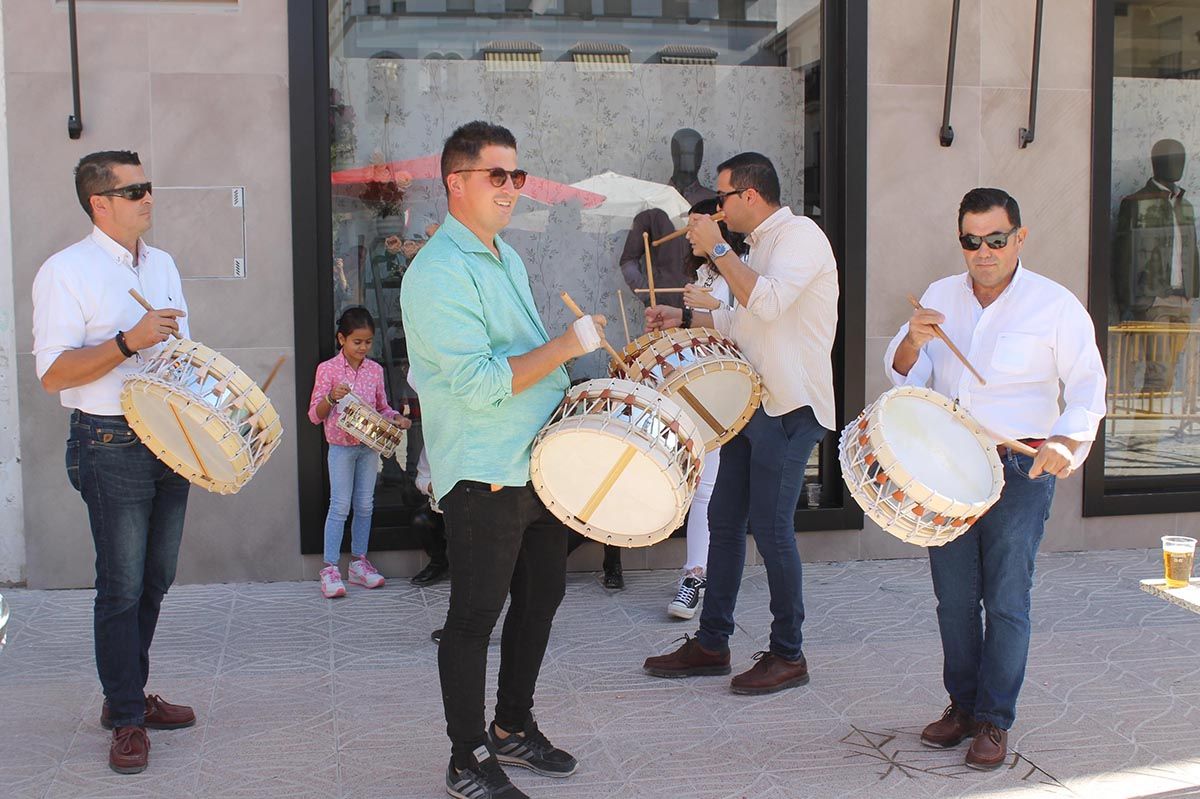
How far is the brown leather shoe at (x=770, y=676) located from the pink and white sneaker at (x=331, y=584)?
7.53 ft

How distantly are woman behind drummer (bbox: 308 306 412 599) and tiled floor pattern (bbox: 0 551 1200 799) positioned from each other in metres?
0.19

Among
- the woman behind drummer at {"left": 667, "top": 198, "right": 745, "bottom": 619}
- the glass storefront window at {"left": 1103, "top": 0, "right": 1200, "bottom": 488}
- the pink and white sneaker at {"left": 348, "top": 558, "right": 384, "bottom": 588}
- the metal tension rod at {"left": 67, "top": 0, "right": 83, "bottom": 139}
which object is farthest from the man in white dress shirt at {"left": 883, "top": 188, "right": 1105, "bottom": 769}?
the metal tension rod at {"left": 67, "top": 0, "right": 83, "bottom": 139}

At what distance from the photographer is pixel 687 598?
577 cm

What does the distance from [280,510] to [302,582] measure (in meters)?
0.41

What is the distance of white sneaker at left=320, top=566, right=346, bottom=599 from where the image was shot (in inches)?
241

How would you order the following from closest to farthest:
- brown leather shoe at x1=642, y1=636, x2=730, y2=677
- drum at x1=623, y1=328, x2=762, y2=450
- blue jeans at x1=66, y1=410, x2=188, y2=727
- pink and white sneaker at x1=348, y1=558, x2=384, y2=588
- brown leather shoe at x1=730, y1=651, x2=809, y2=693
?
blue jeans at x1=66, y1=410, x2=188, y2=727 → drum at x1=623, y1=328, x2=762, y2=450 → brown leather shoe at x1=730, y1=651, x2=809, y2=693 → brown leather shoe at x1=642, y1=636, x2=730, y2=677 → pink and white sneaker at x1=348, y1=558, x2=384, y2=588

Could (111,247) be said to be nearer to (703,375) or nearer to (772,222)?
(703,375)

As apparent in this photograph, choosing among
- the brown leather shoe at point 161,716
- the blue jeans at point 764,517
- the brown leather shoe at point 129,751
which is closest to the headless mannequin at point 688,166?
the blue jeans at point 764,517

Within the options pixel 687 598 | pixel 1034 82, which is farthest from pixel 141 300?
pixel 1034 82

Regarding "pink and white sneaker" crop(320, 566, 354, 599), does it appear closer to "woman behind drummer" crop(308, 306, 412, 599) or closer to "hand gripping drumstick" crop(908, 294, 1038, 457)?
"woman behind drummer" crop(308, 306, 412, 599)

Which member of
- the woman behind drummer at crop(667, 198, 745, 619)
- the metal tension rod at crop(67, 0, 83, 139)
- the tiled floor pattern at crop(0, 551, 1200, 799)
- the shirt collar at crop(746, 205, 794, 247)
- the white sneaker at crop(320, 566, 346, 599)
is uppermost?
the metal tension rod at crop(67, 0, 83, 139)

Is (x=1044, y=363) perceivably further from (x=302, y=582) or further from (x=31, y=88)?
(x=31, y=88)

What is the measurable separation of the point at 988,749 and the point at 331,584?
3.44 m

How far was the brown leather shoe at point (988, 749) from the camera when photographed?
400 centimetres
